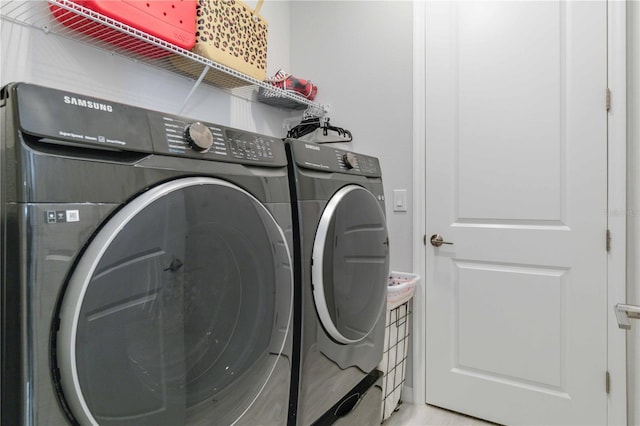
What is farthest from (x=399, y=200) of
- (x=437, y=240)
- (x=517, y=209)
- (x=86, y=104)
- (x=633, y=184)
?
(x=86, y=104)

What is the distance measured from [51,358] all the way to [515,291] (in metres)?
1.81

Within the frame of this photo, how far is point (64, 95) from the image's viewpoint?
0.56 meters

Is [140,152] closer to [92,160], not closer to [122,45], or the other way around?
[92,160]

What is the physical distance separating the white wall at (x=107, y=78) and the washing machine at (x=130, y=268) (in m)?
0.83

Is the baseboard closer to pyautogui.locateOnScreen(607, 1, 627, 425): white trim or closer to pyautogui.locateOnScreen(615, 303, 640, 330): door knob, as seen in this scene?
pyautogui.locateOnScreen(607, 1, 627, 425): white trim

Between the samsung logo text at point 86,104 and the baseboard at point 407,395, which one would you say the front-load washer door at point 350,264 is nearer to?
the samsung logo text at point 86,104

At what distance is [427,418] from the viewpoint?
1.76 metres

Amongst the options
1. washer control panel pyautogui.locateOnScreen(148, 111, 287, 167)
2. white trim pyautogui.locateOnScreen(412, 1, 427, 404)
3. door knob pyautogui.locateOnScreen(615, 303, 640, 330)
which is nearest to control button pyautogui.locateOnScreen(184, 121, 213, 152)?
washer control panel pyautogui.locateOnScreen(148, 111, 287, 167)

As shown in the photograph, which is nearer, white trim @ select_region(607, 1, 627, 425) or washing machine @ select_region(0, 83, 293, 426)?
washing machine @ select_region(0, 83, 293, 426)

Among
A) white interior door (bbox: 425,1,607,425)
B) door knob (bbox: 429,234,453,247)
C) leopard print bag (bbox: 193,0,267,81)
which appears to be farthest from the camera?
door knob (bbox: 429,234,453,247)

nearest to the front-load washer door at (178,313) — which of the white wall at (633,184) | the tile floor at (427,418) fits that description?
the tile floor at (427,418)

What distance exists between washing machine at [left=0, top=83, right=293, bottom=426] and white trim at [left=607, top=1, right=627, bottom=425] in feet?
4.95

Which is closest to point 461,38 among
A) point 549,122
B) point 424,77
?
point 424,77

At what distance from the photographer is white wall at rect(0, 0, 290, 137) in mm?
1120
